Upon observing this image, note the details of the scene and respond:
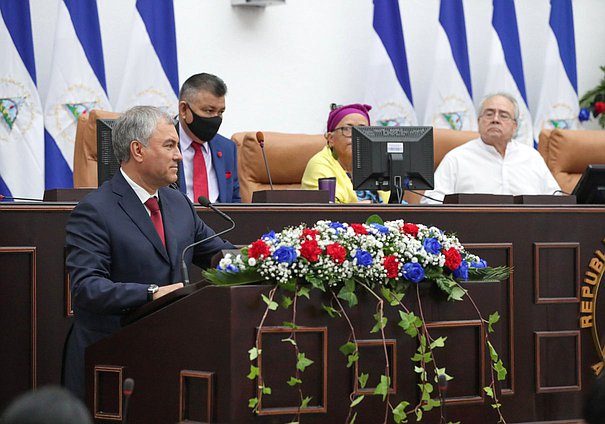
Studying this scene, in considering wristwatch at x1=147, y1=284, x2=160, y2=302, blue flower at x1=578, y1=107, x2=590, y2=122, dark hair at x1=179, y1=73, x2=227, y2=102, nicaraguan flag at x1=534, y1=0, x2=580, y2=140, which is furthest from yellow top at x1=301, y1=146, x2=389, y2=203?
blue flower at x1=578, y1=107, x2=590, y2=122

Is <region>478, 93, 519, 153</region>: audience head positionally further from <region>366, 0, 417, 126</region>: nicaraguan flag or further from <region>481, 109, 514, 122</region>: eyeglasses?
<region>366, 0, 417, 126</region>: nicaraguan flag

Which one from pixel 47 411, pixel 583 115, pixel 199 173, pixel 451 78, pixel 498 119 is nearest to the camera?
pixel 47 411

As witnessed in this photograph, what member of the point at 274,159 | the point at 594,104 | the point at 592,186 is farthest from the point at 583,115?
the point at 592,186

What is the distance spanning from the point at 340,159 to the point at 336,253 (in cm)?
239

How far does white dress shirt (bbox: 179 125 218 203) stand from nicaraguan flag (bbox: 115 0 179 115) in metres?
1.38

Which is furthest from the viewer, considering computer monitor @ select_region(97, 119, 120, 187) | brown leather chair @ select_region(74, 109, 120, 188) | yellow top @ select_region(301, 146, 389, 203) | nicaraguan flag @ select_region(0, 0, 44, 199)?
nicaraguan flag @ select_region(0, 0, 44, 199)

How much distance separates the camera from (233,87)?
6.61 metres

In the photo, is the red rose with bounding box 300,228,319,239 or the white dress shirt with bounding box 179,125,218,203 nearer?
the red rose with bounding box 300,228,319,239

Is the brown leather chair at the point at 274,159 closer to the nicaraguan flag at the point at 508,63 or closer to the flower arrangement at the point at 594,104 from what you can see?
the nicaraguan flag at the point at 508,63

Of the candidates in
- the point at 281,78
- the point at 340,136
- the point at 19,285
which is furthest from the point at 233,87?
the point at 19,285

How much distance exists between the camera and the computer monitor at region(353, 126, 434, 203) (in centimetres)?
439

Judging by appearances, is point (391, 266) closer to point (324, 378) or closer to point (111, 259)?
point (324, 378)

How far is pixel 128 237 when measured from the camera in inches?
117

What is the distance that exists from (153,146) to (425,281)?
0.97m
